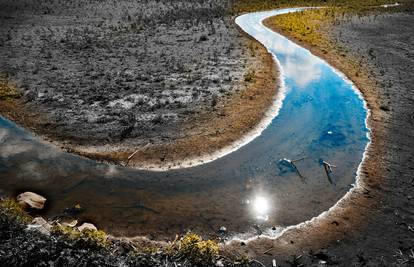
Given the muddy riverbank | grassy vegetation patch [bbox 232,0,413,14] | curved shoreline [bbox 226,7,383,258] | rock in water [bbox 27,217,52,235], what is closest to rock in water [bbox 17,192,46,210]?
rock in water [bbox 27,217,52,235]

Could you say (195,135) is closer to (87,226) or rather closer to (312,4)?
(87,226)

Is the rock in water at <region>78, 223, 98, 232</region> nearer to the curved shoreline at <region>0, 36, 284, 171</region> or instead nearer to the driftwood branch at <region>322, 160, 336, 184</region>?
the curved shoreline at <region>0, 36, 284, 171</region>

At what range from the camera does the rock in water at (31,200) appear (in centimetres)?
1975

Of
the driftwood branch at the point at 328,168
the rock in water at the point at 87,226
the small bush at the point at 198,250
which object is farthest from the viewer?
the driftwood branch at the point at 328,168

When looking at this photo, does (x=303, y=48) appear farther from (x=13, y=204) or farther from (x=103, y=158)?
(x=13, y=204)

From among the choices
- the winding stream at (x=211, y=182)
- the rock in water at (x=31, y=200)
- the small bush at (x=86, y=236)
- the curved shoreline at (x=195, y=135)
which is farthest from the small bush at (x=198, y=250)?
the rock in water at (x=31, y=200)

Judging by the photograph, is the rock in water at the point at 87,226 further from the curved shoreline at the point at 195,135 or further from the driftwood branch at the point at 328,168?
the driftwood branch at the point at 328,168

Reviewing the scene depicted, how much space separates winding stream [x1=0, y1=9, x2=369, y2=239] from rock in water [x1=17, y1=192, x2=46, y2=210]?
1.33ft

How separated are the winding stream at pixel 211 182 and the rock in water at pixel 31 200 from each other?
1.33ft

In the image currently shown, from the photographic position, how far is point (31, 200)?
65.5 ft

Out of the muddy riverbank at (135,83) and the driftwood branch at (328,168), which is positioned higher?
the muddy riverbank at (135,83)

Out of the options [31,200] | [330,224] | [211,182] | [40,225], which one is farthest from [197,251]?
[31,200]

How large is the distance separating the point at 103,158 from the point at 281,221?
11187 millimetres

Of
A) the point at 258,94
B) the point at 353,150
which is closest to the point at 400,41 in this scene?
the point at 258,94
